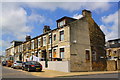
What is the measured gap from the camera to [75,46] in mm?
25453

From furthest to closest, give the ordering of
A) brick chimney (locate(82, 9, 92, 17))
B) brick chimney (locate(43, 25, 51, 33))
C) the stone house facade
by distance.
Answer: brick chimney (locate(43, 25, 51, 33))
the stone house facade
brick chimney (locate(82, 9, 92, 17))

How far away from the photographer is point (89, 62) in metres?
27.0

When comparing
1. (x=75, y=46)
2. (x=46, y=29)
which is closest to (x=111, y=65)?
(x=75, y=46)

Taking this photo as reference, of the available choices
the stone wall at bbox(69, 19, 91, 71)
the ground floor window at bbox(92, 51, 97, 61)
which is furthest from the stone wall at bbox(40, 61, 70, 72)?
the ground floor window at bbox(92, 51, 97, 61)

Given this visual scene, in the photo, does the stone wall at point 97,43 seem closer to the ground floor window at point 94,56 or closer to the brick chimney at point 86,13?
the ground floor window at point 94,56

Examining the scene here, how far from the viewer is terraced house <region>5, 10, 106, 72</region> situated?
81.5 ft

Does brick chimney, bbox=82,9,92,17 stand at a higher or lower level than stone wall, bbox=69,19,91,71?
higher

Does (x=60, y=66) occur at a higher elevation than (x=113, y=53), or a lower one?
lower

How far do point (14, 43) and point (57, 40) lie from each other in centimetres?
3029

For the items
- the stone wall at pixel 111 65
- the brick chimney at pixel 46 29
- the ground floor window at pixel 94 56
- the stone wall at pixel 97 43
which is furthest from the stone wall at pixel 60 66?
the stone wall at pixel 111 65

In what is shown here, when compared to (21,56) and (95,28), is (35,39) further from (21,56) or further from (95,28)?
(95,28)

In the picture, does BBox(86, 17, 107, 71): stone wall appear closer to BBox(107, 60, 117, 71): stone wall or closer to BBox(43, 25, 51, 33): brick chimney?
BBox(107, 60, 117, 71): stone wall

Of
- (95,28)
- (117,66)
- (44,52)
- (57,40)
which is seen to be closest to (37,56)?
(44,52)

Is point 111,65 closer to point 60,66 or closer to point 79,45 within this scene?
point 79,45
